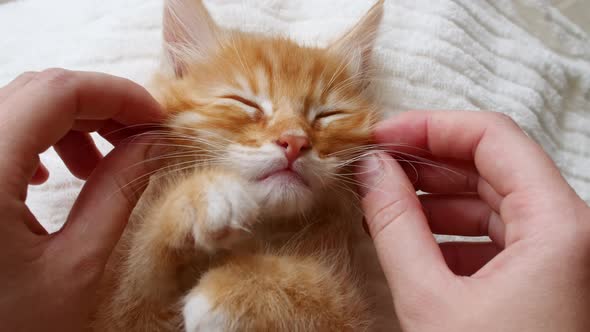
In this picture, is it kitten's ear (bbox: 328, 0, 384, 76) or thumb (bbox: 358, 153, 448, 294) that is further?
kitten's ear (bbox: 328, 0, 384, 76)

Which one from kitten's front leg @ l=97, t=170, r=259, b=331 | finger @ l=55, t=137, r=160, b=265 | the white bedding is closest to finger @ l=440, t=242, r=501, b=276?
the white bedding

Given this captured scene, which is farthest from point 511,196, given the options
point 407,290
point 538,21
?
point 538,21

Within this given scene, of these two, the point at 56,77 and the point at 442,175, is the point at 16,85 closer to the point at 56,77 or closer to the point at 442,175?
the point at 56,77

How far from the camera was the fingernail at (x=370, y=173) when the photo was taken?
898 millimetres

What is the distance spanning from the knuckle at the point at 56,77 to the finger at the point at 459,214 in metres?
0.84

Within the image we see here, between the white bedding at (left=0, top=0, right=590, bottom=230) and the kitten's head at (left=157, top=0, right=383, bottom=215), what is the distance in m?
0.29

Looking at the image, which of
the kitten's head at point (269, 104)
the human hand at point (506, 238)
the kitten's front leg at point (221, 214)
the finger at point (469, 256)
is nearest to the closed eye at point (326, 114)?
the kitten's head at point (269, 104)

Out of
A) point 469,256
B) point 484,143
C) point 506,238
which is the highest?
point 484,143

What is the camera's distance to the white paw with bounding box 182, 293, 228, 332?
0.71 meters

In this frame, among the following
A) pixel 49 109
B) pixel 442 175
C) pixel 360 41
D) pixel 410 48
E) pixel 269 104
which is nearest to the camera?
pixel 49 109

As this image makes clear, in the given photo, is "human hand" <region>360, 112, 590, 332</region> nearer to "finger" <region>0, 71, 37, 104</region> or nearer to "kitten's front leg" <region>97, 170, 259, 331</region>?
"kitten's front leg" <region>97, 170, 259, 331</region>

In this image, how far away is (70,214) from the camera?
0.76m

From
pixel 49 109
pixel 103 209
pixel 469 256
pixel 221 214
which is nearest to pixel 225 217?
pixel 221 214

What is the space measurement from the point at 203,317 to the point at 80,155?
0.60 meters
